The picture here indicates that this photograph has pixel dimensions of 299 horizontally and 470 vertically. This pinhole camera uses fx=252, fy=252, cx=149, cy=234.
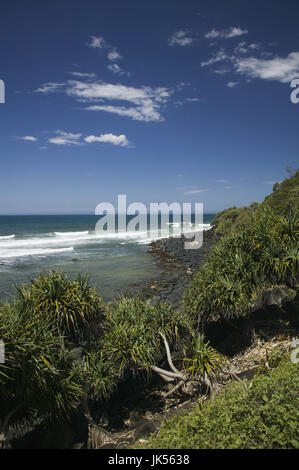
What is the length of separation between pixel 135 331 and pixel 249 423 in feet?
17.5

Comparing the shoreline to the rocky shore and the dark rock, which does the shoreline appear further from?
the dark rock

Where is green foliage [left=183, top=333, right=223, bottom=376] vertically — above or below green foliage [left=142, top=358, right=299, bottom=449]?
below

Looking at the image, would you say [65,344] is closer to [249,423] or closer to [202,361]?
[202,361]

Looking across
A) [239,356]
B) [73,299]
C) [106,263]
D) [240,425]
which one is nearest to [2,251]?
[106,263]

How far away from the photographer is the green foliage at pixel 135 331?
972cm

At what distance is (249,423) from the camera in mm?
5516

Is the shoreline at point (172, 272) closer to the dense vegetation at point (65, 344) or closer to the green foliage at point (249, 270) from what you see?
the green foliage at point (249, 270)

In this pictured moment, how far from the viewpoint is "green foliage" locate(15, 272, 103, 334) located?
9.77 meters

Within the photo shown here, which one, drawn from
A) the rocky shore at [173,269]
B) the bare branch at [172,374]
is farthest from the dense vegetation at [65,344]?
the rocky shore at [173,269]

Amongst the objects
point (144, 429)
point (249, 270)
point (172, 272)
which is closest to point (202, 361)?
point (144, 429)

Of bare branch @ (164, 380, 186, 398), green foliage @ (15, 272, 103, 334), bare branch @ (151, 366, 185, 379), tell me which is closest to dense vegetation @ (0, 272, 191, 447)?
green foliage @ (15, 272, 103, 334)

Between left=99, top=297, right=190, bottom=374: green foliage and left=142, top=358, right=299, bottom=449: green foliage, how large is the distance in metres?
3.02

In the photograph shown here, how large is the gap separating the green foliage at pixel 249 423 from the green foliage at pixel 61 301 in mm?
5113
